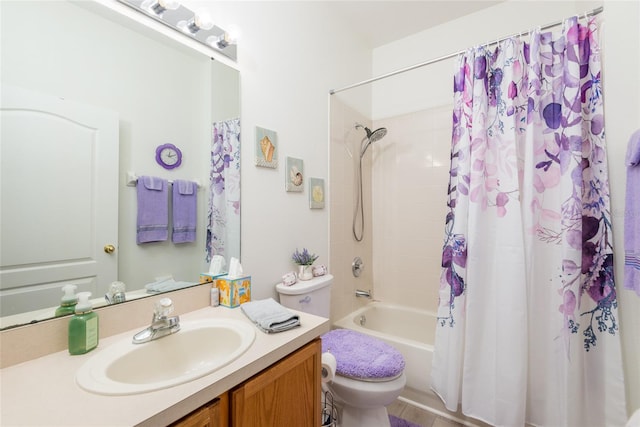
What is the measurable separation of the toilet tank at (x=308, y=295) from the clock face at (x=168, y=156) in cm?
82

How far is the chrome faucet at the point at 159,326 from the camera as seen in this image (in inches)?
33.0

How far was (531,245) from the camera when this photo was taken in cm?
130

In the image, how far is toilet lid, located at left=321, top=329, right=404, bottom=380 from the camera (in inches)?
48.2

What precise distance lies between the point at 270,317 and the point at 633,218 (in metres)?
1.39

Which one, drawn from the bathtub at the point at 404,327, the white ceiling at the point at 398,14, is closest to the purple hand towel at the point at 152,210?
the bathtub at the point at 404,327

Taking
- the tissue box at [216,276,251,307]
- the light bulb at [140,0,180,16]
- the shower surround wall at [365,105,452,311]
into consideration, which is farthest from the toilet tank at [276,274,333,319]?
the light bulb at [140,0,180,16]

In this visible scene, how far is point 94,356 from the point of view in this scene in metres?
0.74

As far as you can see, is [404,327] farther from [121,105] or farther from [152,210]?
[121,105]

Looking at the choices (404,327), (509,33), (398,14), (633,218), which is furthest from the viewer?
(404,327)

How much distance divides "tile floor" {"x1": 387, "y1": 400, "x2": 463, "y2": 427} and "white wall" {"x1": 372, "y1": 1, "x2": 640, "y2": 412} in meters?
0.84

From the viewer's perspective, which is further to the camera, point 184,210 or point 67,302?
point 184,210

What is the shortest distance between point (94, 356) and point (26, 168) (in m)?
0.56

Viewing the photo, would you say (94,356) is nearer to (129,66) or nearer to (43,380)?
(43,380)

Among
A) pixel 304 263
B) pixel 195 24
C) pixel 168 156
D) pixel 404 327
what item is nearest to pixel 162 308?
pixel 168 156
